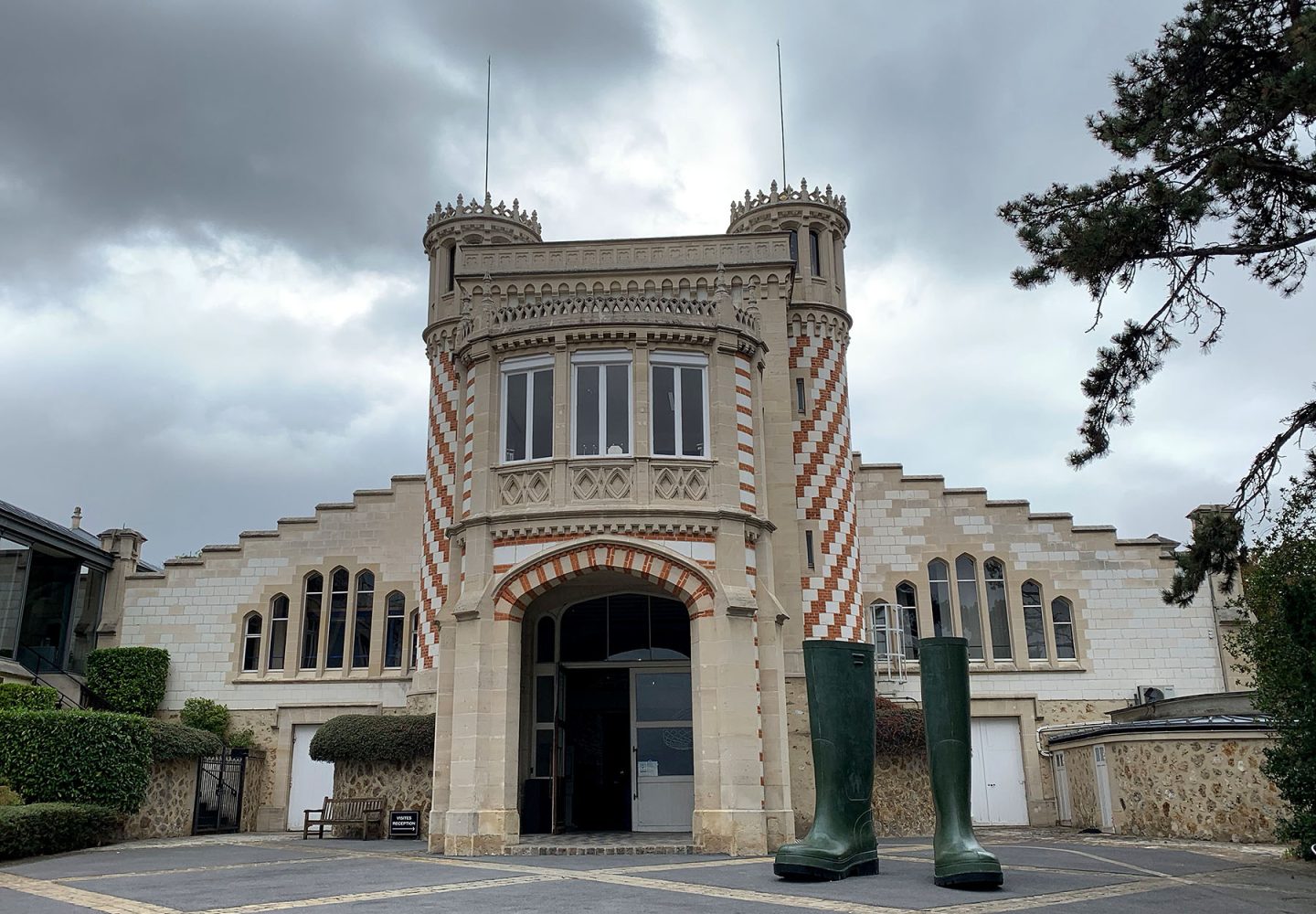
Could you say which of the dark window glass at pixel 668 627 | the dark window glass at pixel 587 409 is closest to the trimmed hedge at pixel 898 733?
the dark window glass at pixel 668 627

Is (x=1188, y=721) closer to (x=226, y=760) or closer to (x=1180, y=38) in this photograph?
(x=1180, y=38)

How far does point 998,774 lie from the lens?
1038 inches

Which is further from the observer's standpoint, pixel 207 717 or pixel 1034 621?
pixel 1034 621

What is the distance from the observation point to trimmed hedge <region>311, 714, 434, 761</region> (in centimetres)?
2322

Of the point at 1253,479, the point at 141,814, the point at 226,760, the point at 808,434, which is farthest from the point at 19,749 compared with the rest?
the point at 1253,479

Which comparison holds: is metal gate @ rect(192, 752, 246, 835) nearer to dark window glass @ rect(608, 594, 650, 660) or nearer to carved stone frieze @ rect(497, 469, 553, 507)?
dark window glass @ rect(608, 594, 650, 660)

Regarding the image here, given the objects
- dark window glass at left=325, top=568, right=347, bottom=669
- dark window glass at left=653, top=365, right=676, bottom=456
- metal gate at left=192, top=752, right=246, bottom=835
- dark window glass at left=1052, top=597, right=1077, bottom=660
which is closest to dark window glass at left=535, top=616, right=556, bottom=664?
dark window glass at left=653, top=365, right=676, bottom=456

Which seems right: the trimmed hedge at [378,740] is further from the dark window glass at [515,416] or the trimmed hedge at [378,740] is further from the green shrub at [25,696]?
the dark window glass at [515,416]

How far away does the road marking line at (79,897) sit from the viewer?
418 inches

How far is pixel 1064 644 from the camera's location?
27.7 metres

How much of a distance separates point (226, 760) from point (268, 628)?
3.73m

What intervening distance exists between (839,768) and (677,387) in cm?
832

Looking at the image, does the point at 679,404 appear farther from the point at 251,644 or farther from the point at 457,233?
the point at 251,644

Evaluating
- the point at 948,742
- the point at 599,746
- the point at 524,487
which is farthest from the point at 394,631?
the point at 948,742
